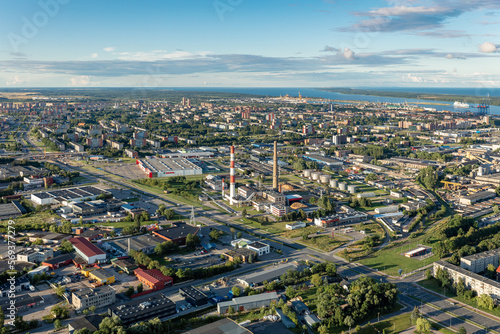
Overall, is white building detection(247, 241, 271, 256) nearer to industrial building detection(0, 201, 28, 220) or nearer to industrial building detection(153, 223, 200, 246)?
industrial building detection(153, 223, 200, 246)

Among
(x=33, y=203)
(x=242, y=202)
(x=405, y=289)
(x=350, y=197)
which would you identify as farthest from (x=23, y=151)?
(x=405, y=289)

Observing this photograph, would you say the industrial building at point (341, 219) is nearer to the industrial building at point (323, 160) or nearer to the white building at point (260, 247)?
the white building at point (260, 247)

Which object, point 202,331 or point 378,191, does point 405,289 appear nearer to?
point 202,331

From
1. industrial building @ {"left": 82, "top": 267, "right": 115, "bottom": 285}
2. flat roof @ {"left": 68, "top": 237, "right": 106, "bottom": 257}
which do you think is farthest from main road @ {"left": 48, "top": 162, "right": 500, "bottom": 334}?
flat roof @ {"left": 68, "top": 237, "right": 106, "bottom": 257}

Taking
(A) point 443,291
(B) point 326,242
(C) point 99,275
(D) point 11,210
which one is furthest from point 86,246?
(A) point 443,291

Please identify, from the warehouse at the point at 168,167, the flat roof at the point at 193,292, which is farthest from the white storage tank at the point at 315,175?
the flat roof at the point at 193,292

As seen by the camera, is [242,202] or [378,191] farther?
[378,191]

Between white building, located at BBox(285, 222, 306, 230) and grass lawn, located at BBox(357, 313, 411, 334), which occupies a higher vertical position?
white building, located at BBox(285, 222, 306, 230)
